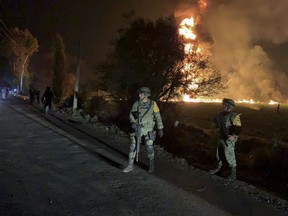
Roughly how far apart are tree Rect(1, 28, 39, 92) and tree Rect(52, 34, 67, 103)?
22.8 ft

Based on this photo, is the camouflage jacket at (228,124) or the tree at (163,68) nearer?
the camouflage jacket at (228,124)

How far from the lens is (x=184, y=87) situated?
102 feet

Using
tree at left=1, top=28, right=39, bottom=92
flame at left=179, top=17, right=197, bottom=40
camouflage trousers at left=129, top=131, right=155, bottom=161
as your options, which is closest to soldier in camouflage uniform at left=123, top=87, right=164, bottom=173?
camouflage trousers at left=129, top=131, right=155, bottom=161

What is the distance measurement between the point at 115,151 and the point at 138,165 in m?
1.94

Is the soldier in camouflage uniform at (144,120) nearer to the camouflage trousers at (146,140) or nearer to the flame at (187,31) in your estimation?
the camouflage trousers at (146,140)

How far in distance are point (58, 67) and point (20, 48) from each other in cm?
1028

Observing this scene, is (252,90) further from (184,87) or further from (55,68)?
(184,87)

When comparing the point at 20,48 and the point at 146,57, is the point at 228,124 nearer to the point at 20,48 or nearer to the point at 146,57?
the point at 146,57

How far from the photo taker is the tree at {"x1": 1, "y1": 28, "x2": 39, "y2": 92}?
55.0 metres

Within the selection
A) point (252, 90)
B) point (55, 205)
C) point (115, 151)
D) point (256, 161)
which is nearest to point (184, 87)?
point (256, 161)

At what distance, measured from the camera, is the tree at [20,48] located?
2165 inches

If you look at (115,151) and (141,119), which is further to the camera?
(115,151)

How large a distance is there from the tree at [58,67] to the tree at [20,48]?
274 inches

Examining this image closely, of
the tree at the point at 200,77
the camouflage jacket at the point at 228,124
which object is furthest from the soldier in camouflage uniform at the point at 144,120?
the tree at the point at 200,77
